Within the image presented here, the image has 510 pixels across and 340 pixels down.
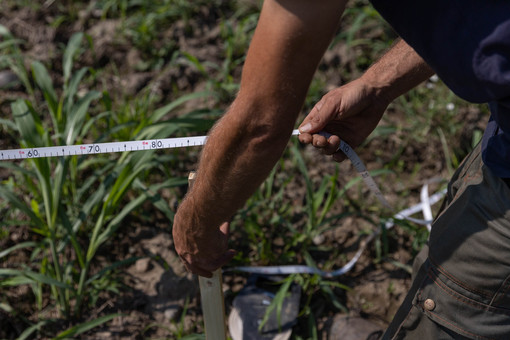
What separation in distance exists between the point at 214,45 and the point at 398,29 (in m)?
2.22

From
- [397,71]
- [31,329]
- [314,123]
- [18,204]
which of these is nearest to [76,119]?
[18,204]

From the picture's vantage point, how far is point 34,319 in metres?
2.15

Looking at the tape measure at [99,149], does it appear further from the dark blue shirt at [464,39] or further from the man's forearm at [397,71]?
the dark blue shirt at [464,39]

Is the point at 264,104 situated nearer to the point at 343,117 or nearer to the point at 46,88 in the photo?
the point at 343,117

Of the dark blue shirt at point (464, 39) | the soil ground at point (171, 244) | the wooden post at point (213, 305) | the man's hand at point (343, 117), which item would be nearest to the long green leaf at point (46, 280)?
the soil ground at point (171, 244)

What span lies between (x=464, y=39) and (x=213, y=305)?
3.61 feet

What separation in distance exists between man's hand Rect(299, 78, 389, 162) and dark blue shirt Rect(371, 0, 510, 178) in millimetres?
395

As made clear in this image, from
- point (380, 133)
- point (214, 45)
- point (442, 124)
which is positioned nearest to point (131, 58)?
point (214, 45)

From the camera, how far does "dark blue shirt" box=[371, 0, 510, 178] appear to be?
1121mm

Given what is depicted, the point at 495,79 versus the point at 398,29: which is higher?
the point at 398,29

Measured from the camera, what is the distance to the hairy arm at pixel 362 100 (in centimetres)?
157

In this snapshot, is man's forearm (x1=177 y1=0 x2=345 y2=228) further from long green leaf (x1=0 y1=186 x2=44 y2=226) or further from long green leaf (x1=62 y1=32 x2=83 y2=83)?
long green leaf (x1=62 y1=32 x2=83 y2=83)

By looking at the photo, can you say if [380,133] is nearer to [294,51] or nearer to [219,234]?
[219,234]

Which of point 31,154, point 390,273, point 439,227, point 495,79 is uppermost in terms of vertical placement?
point 31,154
